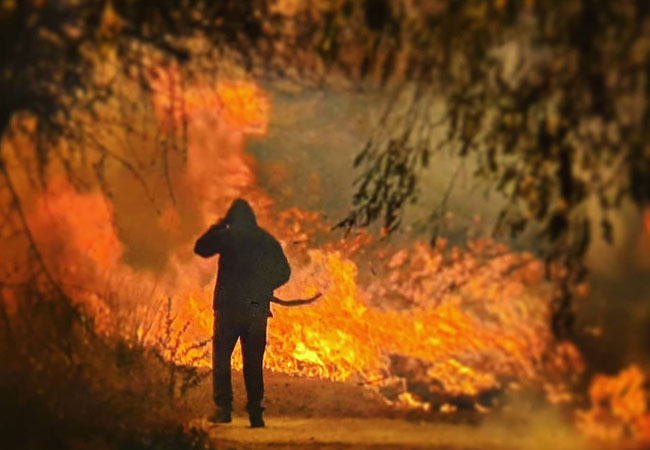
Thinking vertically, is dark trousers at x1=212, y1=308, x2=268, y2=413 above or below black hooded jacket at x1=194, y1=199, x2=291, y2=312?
below

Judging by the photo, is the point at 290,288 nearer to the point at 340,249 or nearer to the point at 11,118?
the point at 340,249

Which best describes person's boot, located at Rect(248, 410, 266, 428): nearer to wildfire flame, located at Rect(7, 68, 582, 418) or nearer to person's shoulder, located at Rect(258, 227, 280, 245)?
wildfire flame, located at Rect(7, 68, 582, 418)

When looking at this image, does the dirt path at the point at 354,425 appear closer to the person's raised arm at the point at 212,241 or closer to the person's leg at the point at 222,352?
the person's leg at the point at 222,352

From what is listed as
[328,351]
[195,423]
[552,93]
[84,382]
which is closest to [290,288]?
[328,351]

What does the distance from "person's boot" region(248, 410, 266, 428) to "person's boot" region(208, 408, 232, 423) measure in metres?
0.07

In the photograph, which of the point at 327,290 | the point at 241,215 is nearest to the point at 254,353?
the point at 327,290

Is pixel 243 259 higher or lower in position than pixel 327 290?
higher

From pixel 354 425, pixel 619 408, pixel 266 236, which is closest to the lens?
pixel 619 408

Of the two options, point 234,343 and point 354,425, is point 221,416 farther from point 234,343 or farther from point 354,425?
point 354,425

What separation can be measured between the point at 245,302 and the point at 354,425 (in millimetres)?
505

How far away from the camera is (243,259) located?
2.43m

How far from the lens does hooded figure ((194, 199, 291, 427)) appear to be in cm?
239

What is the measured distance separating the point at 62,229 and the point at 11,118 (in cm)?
35

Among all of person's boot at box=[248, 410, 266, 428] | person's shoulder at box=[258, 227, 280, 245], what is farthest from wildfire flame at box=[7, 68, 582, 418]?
person's boot at box=[248, 410, 266, 428]
